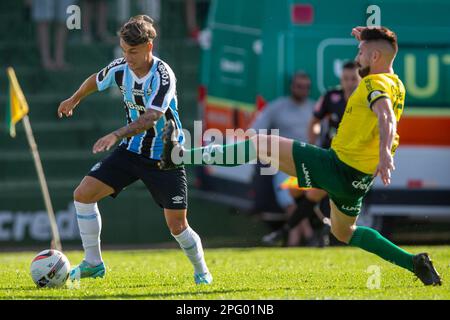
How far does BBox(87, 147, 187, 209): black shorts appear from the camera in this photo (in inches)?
351

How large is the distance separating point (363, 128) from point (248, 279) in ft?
5.90

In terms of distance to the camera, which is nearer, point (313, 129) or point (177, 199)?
point (177, 199)

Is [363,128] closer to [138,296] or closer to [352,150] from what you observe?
[352,150]

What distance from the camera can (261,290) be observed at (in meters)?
8.68

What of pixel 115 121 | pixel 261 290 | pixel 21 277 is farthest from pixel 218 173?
pixel 261 290

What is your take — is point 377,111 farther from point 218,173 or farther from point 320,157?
point 218,173

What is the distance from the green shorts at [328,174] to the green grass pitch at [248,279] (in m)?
0.72

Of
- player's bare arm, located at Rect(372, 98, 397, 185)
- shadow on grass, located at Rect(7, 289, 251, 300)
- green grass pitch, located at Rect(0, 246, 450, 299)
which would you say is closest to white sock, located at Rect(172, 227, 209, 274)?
green grass pitch, located at Rect(0, 246, 450, 299)

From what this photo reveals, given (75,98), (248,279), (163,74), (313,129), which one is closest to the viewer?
(163,74)

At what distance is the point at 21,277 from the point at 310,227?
5.99 metres

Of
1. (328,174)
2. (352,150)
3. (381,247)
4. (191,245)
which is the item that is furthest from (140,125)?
(381,247)

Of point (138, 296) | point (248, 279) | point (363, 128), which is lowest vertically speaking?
point (248, 279)

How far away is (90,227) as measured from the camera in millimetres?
9328

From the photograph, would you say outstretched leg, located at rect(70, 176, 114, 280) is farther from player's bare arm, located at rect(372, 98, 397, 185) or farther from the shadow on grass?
player's bare arm, located at rect(372, 98, 397, 185)
